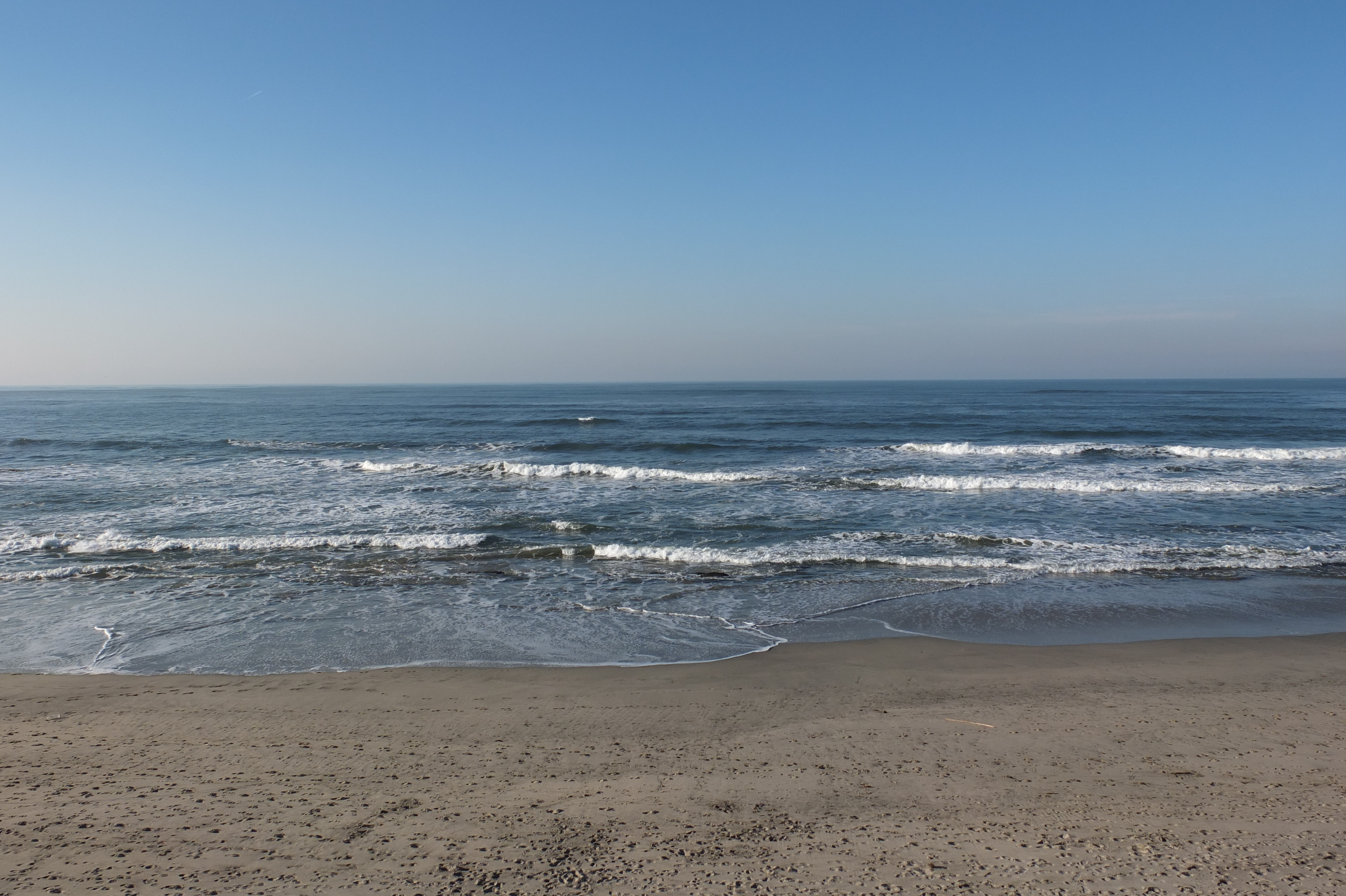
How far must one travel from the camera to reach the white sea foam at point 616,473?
22219 millimetres

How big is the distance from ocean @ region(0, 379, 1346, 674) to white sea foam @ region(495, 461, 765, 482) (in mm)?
168

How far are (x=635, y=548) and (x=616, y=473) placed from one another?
1026 centimetres

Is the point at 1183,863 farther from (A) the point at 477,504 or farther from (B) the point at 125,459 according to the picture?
(B) the point at 125,459

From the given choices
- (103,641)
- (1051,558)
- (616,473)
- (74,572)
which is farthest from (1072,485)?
(74,572)

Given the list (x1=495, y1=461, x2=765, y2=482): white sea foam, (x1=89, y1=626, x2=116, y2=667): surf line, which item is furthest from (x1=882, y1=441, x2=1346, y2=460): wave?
(x1=89, y1=626, x2=116, y2=667): surf line

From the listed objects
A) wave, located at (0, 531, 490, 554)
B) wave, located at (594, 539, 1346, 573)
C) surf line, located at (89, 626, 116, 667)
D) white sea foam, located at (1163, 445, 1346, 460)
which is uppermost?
white sea foam, located at (1163, 445, 1346, 460)

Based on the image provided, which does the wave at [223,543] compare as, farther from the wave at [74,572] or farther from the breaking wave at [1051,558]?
the breaking wave at [1051,558]

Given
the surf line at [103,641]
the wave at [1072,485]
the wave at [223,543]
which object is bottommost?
the surf line at [103,641]

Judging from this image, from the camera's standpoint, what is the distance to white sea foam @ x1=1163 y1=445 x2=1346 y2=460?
84.1ft

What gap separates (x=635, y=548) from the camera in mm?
13297

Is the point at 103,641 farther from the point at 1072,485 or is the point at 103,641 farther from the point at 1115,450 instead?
the point at 1115,450

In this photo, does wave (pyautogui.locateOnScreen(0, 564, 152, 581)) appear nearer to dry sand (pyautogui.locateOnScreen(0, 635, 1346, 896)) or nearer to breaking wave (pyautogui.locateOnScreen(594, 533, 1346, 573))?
dry sand (pyautogui.locateOnScreen(0, 635, 1346, 896))

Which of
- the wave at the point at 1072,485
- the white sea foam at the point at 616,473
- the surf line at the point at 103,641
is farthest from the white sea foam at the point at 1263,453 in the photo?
the surf line at the point at 103,641

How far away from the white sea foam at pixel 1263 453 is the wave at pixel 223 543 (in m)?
27.7
